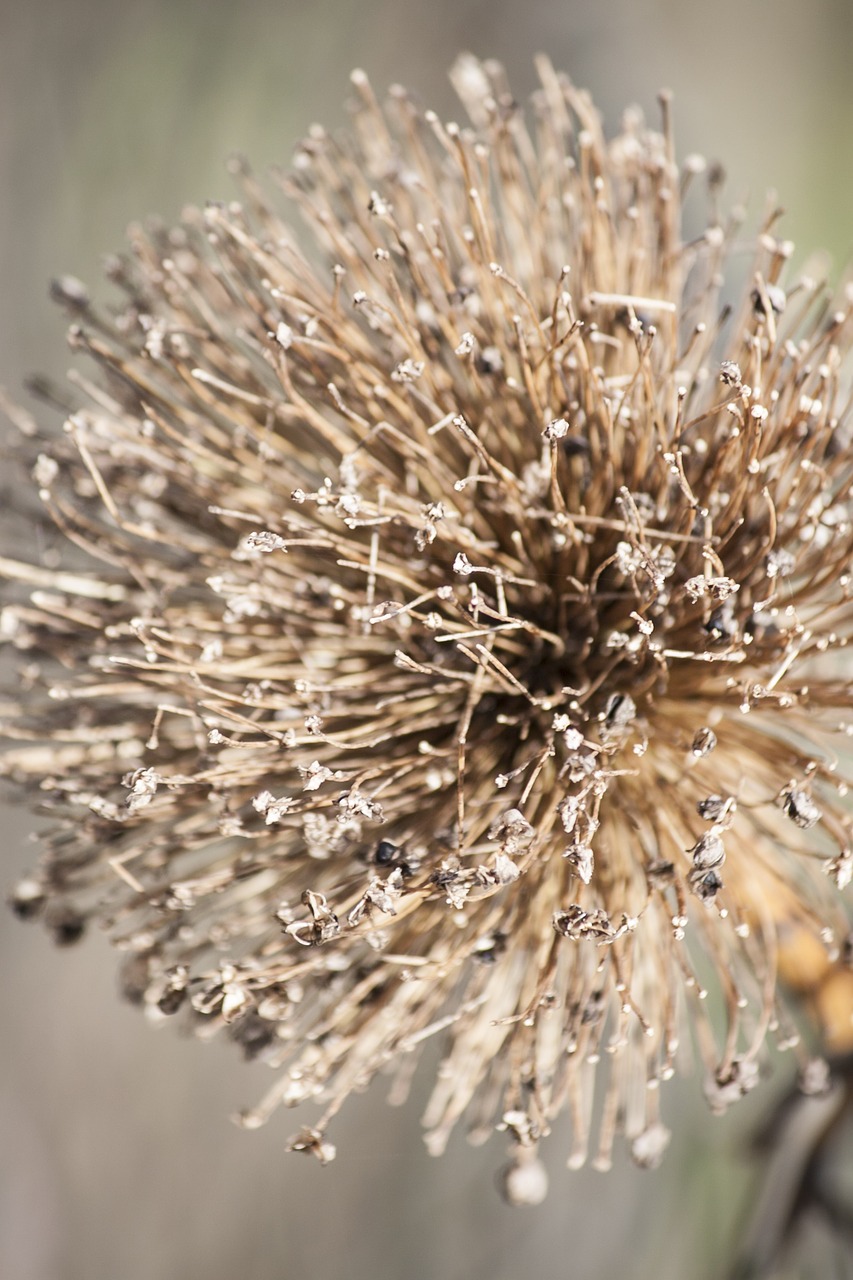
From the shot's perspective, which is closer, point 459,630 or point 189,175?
point 459,630

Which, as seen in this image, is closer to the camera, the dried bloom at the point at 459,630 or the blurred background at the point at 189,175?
the dried bloom at the point at 459,630

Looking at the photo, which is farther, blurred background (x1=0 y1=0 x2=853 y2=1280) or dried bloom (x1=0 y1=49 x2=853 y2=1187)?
blurred background (x1=0 y1=0 x2=853 y2=1280)

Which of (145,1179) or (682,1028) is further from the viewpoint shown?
(145,1179)

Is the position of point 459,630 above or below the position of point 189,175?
below

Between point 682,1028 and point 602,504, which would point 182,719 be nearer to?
point 602,504

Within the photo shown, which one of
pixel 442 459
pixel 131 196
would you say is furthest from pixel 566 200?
pixel 131 196
